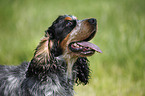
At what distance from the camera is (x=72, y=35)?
3.06 m

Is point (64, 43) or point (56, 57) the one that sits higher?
point (64, 43)

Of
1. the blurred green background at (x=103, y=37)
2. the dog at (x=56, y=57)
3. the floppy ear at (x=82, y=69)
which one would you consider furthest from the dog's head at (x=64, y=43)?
the blurred green background at (x=103, y=37)

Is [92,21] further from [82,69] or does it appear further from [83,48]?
[82,69]

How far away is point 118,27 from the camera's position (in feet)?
19.9

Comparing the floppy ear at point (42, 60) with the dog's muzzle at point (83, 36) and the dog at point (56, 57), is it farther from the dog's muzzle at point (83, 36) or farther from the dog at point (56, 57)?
the dog's muzzle at point (83, 36)

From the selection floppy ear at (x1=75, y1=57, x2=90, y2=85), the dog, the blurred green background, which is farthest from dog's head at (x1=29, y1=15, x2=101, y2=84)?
the blurred green background

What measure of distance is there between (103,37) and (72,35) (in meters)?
2.96

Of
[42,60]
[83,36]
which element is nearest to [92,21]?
[83,36]

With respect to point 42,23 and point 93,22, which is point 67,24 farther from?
point 42,23

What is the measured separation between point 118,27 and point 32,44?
2.38 metres

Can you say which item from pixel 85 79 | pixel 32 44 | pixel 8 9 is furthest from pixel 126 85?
pixel 8 9

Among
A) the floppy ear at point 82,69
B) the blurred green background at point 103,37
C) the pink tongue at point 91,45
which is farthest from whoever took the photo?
the blurred green background at point 103,37

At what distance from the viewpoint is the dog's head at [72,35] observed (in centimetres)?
303

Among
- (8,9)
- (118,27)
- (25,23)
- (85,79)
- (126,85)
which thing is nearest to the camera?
(85,79)
